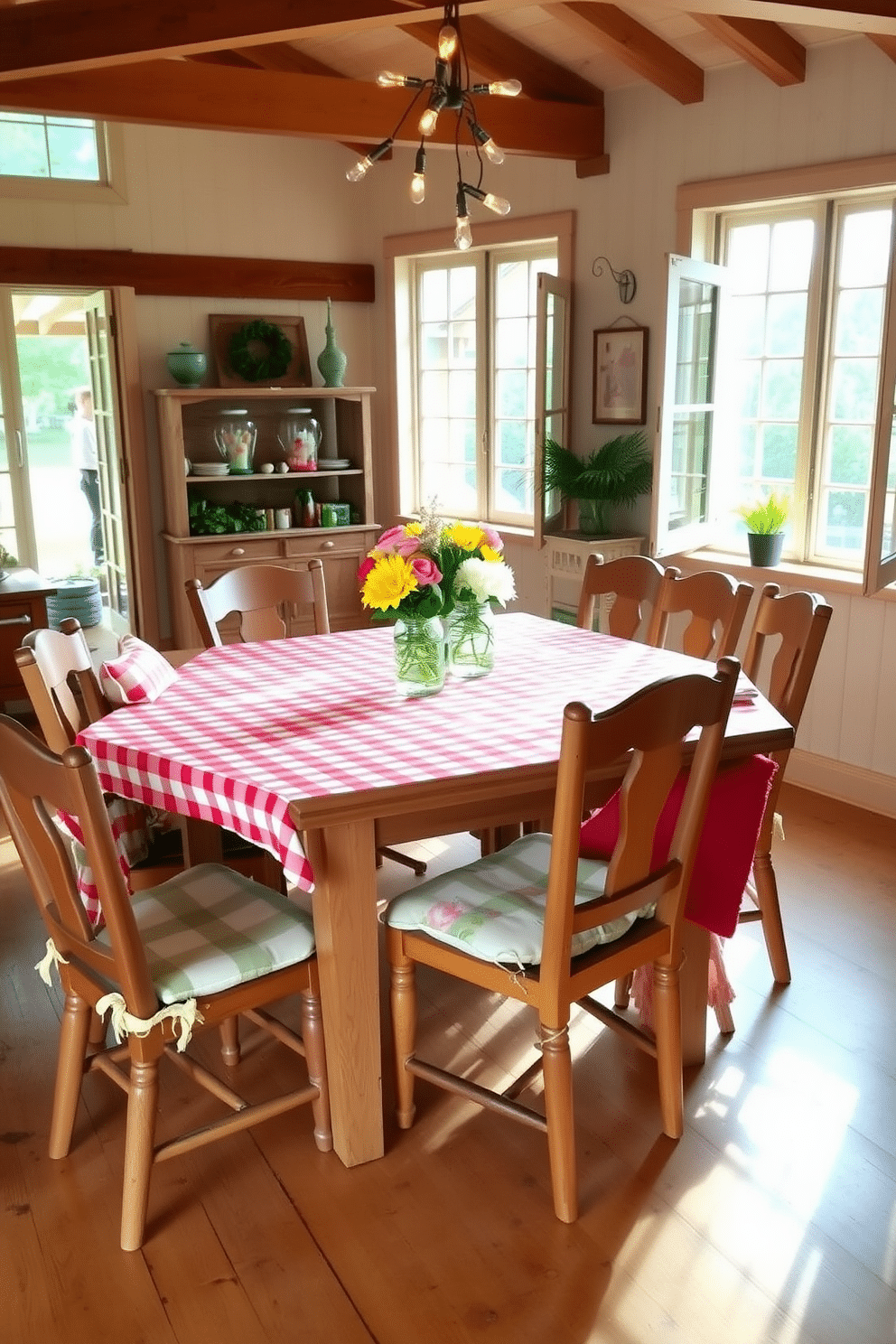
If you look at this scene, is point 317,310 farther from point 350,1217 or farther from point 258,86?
point 350,1217

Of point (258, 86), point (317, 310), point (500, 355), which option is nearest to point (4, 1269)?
point (258, 86)

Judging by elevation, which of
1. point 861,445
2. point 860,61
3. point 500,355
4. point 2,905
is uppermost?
point 860,61

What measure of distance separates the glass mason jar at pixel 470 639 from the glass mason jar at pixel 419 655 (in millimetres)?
76

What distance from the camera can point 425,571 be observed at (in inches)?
99.3

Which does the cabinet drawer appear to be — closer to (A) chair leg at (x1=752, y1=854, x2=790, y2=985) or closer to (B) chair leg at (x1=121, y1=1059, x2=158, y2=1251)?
(A) chair leg at (x1=752, y1=854, x2=790, y2=985)

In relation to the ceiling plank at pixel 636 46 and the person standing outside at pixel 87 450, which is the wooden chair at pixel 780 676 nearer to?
the ceiling plank at pixel 636 46

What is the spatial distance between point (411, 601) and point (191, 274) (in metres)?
4.10

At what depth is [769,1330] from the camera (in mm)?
1877

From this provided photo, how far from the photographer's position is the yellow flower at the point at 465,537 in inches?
103

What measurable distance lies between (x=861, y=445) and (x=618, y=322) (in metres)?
1.26

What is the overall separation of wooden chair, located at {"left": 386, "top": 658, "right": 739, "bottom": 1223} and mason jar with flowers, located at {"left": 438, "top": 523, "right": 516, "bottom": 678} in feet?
1.86

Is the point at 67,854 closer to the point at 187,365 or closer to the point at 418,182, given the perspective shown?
the point at 418,182

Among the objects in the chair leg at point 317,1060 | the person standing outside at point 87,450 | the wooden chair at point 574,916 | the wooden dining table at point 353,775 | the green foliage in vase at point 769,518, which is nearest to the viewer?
the wooden chair at point 574,916

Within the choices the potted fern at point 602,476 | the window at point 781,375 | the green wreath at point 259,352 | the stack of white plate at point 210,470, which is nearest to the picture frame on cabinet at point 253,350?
the green wreath at point 259,352
